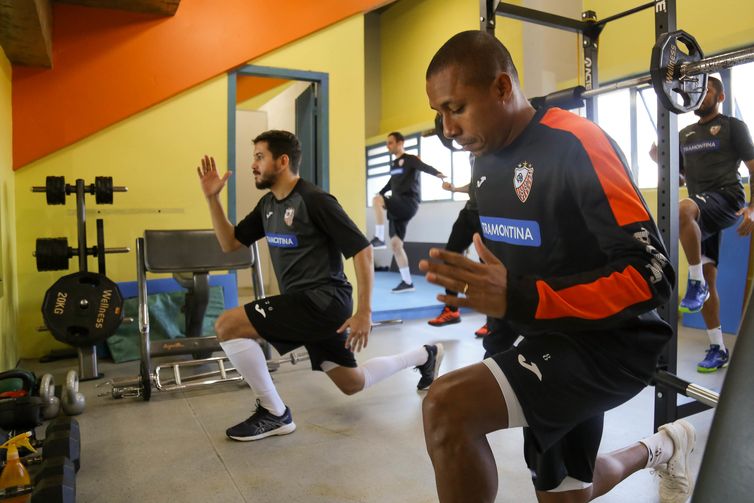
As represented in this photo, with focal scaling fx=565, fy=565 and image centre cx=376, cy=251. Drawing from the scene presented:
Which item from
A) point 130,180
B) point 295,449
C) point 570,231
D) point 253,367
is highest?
point 130,180

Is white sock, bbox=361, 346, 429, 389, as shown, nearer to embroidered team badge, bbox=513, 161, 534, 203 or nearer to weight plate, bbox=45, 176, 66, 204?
embroidered team badge, bbox=513, 161, 534, 203

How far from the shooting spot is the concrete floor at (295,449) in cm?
204

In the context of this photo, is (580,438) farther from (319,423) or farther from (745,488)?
(319,423)

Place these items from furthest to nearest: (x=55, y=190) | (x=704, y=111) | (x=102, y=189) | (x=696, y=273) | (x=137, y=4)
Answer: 1. (x=137, y=4)
2. (x=102, y=189)
3. (x=55, y=190)
4. (x=704, y=111)
5. (x=696, y=273)

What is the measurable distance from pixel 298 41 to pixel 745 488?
17.1 feet

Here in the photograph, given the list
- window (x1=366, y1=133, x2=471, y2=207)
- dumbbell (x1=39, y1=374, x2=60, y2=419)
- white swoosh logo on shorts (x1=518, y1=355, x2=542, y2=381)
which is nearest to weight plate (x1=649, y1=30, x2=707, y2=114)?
white swoosh logo on shorts (x1=518, y1=355, x2=542, y2=381)

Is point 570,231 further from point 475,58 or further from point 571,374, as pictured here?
point 475,58

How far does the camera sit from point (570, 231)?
1.27 m

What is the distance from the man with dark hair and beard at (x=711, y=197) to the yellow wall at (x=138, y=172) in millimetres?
3114

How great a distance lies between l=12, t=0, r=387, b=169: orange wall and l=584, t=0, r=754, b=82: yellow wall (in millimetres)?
3408

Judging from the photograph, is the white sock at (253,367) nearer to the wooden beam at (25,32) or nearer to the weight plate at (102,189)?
the weight plate at (102,189)

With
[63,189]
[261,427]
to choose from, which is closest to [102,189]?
[63,189]

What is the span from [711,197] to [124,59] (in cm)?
433

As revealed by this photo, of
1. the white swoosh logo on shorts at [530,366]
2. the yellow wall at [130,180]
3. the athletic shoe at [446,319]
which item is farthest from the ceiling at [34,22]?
the athletic shoe at [446,319]
